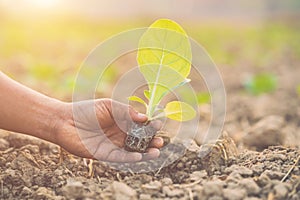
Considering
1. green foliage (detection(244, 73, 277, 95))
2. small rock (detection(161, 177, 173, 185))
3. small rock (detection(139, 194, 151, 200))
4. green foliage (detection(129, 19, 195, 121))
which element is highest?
green foliage (detection(244, 73, 277, 95))

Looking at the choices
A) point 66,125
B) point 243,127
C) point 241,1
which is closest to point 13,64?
point 243,127

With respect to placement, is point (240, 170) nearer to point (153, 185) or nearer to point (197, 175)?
point (197, 175)

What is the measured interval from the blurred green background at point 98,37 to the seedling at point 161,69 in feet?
6.28

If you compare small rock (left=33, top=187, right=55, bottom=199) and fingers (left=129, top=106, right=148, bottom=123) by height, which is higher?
fingers (left=129, top=106, right=148, bottom=123)

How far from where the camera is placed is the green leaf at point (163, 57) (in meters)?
1.99

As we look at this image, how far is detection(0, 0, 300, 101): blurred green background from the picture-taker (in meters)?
5.15

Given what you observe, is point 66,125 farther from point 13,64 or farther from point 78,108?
point 13,64

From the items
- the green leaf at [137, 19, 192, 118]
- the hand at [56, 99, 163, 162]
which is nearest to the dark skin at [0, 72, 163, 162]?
the hand at [56, 99, 163, 162]

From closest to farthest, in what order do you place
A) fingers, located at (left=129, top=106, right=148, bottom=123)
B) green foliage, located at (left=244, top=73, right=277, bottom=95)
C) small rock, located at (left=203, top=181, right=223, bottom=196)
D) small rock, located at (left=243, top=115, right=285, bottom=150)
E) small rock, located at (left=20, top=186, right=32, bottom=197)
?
small rock, located at (left=203, top=181, right=223, bottom=196) < small rock, located at (left=20, top=186, right=32, bottom=197) < fingers, located at (left=129, top=106, right=148, bottom=123) < small rock, located at (left=243, top=115, right=285, bottom=150) < green foliage, located at (left=244, top=73, right=277, bottom=95)

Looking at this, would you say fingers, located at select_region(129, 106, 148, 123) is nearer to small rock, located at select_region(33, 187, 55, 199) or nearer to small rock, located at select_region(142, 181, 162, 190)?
small rock, located at select_region(142, 181, 162, 190)

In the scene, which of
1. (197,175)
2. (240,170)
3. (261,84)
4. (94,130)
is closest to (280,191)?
(240,170)

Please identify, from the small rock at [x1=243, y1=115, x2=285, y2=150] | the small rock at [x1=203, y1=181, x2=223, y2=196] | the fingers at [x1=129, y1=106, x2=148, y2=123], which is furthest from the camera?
the small rock at [x1=243, y1=115, x2=285, y2=150]

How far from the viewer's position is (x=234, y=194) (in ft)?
5.37

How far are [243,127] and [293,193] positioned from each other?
1.91 metres
